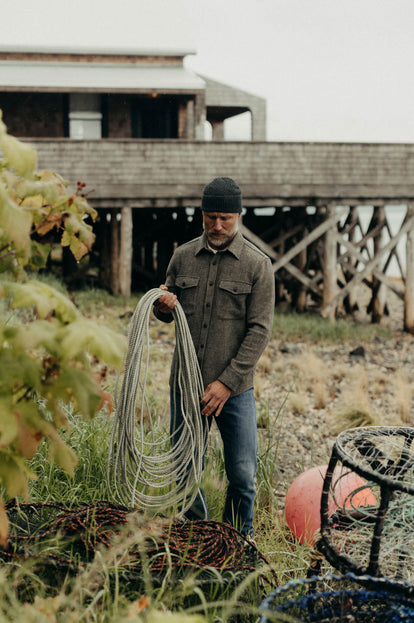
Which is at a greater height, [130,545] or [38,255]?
[38,255]

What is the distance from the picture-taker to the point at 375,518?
2.45m

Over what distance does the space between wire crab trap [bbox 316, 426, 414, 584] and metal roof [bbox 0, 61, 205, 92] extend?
13.0m

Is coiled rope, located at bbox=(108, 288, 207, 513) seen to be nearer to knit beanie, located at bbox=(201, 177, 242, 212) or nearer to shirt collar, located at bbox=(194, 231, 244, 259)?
shirt collar, located at bbox=(194, 231, 244, 259)

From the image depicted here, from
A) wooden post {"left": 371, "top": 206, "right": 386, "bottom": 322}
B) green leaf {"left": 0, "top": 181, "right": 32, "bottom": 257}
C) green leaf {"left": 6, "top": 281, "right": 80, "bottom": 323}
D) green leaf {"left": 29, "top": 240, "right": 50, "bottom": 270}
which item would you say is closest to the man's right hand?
green leaf {"left": 29, "top": 240, "right": 50, "bottom": 270}

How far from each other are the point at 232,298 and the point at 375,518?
129 centimetres

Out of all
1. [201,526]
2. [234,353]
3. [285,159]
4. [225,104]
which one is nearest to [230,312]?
[234,353]

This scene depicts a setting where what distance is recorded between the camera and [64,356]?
64.8 inches

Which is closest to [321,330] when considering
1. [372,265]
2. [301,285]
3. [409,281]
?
[301,285]

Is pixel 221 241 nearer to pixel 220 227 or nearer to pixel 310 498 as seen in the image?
pixel 220 227

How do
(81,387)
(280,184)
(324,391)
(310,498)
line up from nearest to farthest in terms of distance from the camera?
(81,387) < (310,498) < (324,391) < (280,184)

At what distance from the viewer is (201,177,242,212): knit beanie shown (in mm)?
3191

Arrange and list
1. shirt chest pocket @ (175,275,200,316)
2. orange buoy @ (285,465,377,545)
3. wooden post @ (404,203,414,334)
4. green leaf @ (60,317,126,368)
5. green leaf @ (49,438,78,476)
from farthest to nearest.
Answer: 1. wooden post @ (404,203,414,334)
2. orange buoy @ (285,465,377,545)
3. shirt chest pocket @ (175,275,200,316)
4. green leaf @ (49,438,78,476)
5. green leaf @ (60,317,126,368)

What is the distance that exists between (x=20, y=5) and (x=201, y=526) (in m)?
17.6

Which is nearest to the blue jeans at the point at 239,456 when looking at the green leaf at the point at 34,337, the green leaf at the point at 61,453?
the green leaf at the point at 61,453
